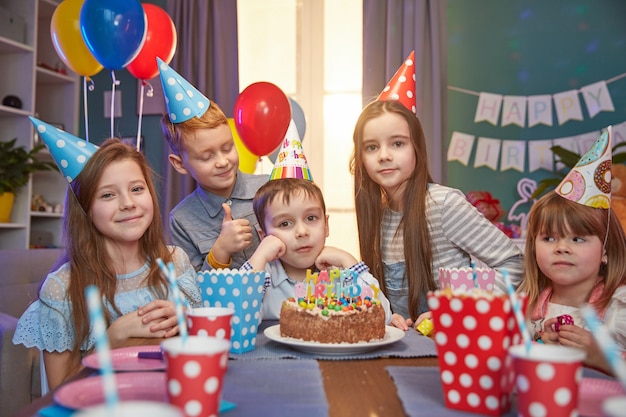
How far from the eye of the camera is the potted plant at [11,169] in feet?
12.4

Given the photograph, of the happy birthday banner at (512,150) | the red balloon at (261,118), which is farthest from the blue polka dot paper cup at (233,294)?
the happy birthday banner at (512,150)

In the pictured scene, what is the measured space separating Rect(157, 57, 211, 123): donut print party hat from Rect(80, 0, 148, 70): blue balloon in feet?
2.80

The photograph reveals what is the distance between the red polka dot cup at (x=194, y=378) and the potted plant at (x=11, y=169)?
142 inches

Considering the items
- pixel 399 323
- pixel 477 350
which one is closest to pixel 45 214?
pixel 399 323

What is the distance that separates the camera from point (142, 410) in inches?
19.1

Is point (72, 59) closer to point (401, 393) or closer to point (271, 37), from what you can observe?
point (271, 37)

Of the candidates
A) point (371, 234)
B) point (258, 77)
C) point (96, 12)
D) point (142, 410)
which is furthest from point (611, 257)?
point (258, 77)

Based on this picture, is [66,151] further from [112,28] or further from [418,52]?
[418,52]

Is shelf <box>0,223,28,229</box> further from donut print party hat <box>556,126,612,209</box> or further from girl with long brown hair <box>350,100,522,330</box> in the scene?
donut print party hat <box>556,126,612,209</box>

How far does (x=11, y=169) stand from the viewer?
3.83m

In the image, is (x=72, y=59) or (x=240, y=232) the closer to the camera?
(x=240, y=232)

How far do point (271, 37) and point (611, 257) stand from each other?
364 cm

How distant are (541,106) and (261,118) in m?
2.43

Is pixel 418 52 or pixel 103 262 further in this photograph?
pixel 418 52
